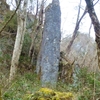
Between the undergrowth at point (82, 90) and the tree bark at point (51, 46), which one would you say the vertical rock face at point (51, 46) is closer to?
the tree bark at point (51, 46)

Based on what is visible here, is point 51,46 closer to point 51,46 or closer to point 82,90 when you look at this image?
point 51,46

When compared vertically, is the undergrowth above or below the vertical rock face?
below

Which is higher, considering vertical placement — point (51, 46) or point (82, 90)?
point (51, 46)

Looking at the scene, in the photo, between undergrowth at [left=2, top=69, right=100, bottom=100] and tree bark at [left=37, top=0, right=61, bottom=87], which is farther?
tree bark at [left=37, top=0, right=61, bottom=87]

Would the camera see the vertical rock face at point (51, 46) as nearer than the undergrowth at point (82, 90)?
No

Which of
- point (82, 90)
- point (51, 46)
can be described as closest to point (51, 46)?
point (51, 46)

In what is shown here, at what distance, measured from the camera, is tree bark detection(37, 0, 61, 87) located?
13930 millimetres

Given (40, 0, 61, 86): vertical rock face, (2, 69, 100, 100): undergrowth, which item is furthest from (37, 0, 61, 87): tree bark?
(2, 69, 100, 100): undergrowth

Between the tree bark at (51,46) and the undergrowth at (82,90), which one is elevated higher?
the tree bark at (51,46)

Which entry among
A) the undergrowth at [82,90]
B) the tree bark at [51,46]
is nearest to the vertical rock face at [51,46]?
the tree bark at [51,46]

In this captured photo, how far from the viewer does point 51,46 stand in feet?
47.0

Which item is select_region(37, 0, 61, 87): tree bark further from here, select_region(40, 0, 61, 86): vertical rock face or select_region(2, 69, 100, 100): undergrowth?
select_region(2, 69, 100, 100): undergrowth

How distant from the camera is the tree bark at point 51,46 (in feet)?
45.7

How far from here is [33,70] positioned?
1608cm
